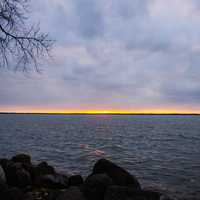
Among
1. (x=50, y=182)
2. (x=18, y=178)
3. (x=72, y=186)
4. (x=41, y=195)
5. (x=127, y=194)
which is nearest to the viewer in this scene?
(x=127, y=194)

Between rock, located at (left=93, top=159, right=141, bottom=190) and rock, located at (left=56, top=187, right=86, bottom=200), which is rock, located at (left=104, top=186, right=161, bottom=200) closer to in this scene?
rock, located at (left=56, top=187, right=86, bottom=200)

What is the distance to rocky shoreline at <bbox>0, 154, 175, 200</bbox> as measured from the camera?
7.89 metres

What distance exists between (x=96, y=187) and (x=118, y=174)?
6.25 feet

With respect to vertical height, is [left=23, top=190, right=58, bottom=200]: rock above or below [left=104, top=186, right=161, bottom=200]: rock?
below

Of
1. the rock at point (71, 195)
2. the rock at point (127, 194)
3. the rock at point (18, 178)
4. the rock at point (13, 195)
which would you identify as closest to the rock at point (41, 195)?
the rock at point (13, 195)

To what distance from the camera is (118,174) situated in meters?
10.8

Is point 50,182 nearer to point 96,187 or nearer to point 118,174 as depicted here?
point 96,187

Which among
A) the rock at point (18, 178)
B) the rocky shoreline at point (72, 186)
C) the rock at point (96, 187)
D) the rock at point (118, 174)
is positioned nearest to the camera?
the rocky shoreline at point (72, 186)

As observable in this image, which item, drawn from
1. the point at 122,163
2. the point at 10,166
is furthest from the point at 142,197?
the point at 122,163

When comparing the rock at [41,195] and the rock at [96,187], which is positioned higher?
the rock at [96,187]

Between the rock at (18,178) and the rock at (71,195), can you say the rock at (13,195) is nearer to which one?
the rock at (71,195)

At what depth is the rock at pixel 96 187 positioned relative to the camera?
9.02 meters

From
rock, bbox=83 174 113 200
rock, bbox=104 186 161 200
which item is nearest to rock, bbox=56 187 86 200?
rock, bbox=83 174 113 200

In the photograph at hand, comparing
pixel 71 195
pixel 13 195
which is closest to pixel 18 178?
pixel 13 195
